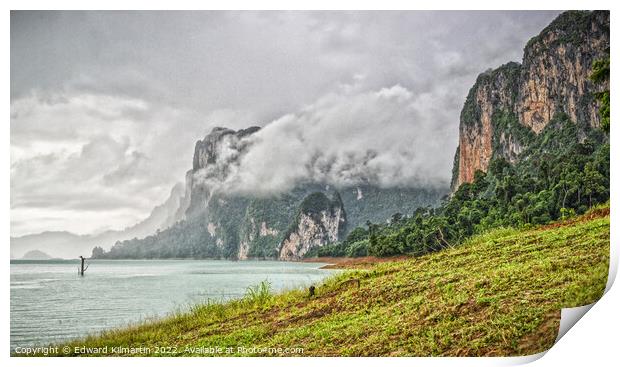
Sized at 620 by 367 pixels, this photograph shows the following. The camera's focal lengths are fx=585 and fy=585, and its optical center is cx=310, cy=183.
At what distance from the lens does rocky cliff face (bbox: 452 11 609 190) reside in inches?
264

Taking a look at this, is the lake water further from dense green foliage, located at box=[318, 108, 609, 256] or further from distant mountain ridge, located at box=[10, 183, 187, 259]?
dense green foliage, located at box=[318, 108, 609, 256]

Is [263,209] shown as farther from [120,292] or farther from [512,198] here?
[512,198]

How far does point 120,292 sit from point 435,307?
5.50m

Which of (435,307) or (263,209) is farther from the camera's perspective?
(263,209)

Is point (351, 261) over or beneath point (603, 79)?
beneath

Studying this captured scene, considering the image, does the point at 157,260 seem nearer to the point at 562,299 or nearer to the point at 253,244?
the point at 253,244

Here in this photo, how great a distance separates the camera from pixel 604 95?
6.63 m

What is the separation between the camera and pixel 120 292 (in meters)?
9.14

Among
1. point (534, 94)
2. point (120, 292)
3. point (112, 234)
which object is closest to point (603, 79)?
point (534, 94)

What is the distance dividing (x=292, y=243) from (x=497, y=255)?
104 inches

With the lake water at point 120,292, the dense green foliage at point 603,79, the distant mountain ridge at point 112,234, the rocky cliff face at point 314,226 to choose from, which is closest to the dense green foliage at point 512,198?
the rocky cliff face at point 314,226

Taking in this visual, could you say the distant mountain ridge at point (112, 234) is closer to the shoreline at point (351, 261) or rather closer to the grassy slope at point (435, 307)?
the grassy slope at point (435, 307)

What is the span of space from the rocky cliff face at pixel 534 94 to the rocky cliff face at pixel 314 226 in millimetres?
1627
